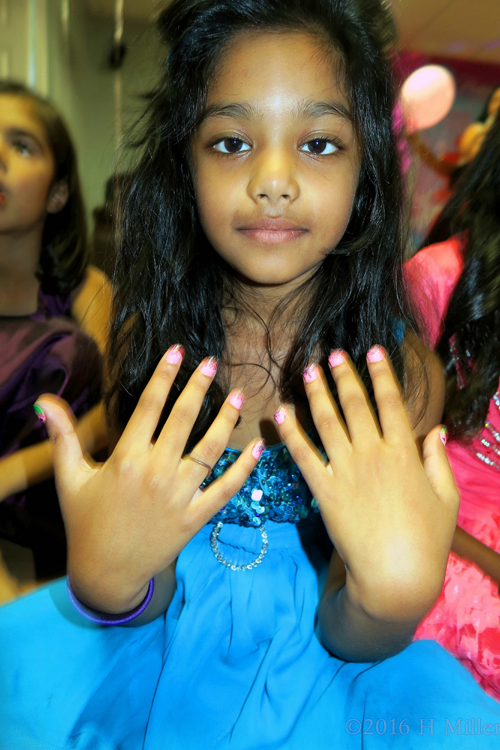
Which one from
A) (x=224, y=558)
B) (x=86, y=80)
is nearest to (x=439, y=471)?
(x=224, y=558)

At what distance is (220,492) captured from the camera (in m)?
0.43

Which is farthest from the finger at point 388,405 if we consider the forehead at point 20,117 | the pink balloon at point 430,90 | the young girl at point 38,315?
the pink balloon at point 430,90

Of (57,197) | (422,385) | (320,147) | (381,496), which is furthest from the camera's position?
(57,197)

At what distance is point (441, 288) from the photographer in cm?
77

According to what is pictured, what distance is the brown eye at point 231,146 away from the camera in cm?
50

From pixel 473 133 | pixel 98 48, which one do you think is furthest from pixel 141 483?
pixel 98 48

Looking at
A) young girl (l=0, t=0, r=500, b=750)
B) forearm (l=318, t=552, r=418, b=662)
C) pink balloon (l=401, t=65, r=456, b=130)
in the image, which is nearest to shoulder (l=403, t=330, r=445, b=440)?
young girl (l=0, t=0, r=500, b=750)

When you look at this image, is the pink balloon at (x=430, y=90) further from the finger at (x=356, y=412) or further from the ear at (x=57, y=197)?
the finger at (x=356, y=412)

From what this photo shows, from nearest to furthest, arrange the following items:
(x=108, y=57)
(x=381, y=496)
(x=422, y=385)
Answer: (x=381, y=496)
(x=422, y=385)
(x=108, y=57)

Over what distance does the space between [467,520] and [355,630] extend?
0.31 meters

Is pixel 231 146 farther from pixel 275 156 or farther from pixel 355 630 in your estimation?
pixel 355 630

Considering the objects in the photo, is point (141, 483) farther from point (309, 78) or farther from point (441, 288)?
point (441, 288)

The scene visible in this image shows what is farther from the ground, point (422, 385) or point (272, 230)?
point (272, 230)

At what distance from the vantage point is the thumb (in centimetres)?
42
